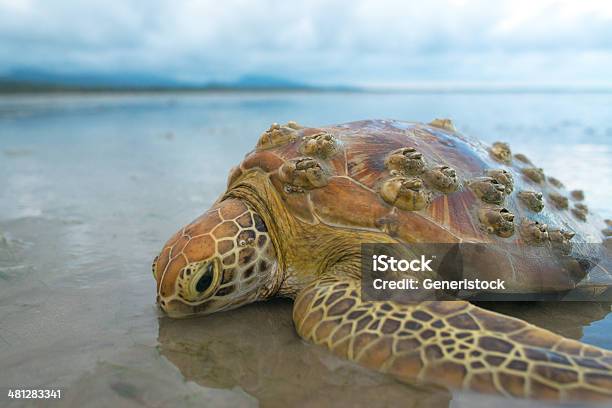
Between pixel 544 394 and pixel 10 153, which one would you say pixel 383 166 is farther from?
pixel 10 153

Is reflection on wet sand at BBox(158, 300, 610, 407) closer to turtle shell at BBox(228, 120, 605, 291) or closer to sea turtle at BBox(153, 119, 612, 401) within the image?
sea turtle at BBox(153, 119, 612, 401)

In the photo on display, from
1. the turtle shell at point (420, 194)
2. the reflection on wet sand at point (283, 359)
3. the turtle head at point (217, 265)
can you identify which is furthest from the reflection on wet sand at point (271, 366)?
the turtle shell at point (420, 194)

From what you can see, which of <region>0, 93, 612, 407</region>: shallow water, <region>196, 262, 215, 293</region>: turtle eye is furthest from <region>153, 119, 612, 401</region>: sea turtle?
<region>0, 93, 612, 407</region>: shallow water

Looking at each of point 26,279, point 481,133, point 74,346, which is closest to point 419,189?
point 74,346

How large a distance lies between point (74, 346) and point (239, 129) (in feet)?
39.6

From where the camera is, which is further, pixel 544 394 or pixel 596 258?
pixel 596 258

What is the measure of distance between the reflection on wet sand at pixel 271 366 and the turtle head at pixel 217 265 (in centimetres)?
12

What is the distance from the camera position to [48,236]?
4082 mm

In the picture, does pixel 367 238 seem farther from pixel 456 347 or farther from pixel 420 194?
pixel 456 347

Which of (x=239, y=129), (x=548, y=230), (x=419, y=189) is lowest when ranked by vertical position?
(x=239, y=129)

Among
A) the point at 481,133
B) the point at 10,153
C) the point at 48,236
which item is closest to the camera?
the point at 48,236

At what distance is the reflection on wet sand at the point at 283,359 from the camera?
76.8 inches

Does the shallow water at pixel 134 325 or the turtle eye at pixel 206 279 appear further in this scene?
the turtle eye at pixel 206 279

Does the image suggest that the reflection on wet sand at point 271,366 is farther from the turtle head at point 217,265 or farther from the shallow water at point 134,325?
the turtle head at point 217,265
